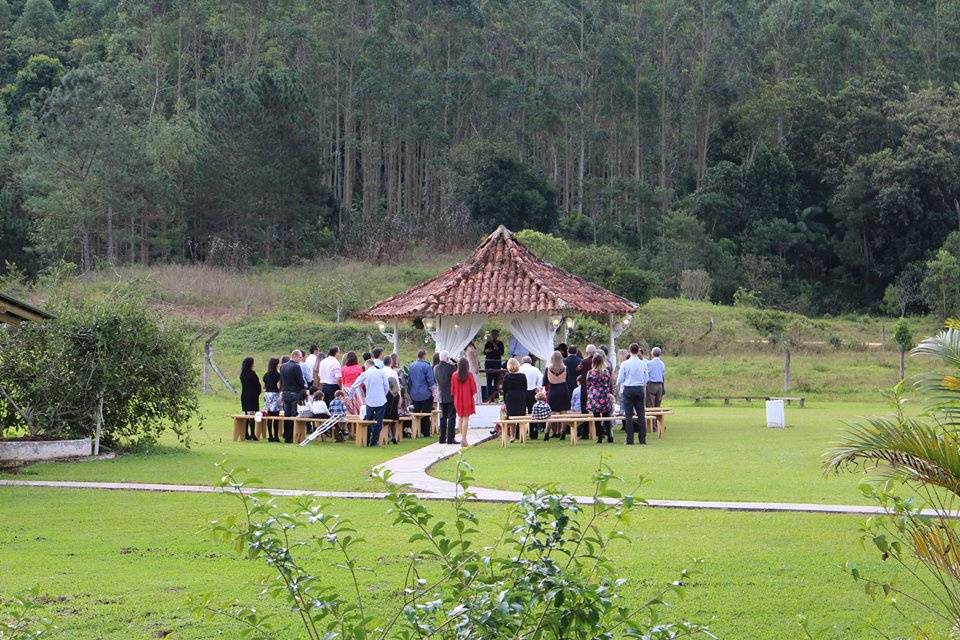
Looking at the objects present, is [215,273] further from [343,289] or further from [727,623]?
[727,623]

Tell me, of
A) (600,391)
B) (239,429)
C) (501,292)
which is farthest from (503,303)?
(239,429)

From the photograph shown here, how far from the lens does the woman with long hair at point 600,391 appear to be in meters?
23.2

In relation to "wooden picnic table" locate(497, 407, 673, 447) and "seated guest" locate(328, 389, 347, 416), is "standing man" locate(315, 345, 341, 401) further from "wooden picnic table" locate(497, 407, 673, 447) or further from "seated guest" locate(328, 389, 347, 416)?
"wooden picnic table" locate(497, 407, 673, 447)

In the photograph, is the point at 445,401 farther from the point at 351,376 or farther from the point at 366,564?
the point at 366,564

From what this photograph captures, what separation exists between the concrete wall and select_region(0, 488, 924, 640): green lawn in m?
4.20

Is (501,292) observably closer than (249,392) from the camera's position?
No

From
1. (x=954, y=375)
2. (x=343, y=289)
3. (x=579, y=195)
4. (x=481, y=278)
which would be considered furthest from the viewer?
(x=579, y=195)

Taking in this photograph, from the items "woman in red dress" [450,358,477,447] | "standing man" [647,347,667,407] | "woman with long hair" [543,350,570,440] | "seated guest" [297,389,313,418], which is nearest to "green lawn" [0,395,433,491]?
"seated guest" [297,389,313,418]

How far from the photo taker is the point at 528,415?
24391mm

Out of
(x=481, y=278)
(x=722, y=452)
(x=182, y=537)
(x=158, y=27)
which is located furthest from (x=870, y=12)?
(x=182, y=537)

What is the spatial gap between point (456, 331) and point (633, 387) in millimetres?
6385

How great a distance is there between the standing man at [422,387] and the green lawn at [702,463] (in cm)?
196

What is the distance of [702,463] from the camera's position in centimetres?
1944

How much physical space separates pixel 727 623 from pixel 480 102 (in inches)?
2873
